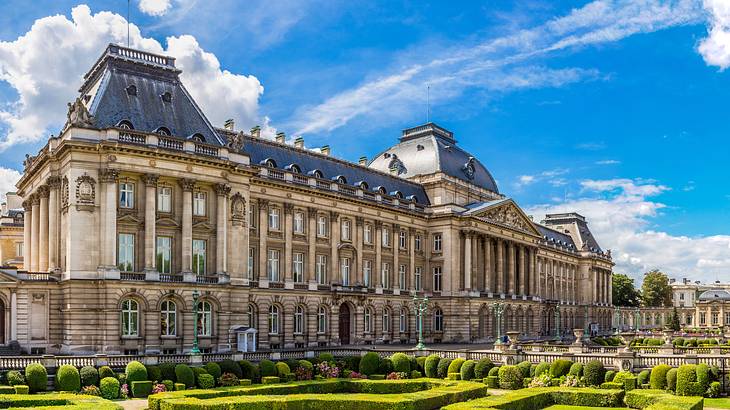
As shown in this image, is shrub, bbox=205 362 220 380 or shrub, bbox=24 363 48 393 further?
shrub, bbox=205 362 220 380

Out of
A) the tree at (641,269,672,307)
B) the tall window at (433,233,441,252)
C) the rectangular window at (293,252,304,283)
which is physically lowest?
the tree at (641,269,672,307)

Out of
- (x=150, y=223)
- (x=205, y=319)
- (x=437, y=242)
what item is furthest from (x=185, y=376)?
(x=437, y=242)

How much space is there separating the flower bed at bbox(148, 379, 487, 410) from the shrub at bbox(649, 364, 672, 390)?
9070 millimetres

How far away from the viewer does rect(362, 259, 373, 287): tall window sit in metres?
78.4

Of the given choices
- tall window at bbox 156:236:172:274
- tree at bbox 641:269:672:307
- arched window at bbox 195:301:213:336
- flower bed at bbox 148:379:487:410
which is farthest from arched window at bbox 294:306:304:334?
tree at bbox 641:269:672:307

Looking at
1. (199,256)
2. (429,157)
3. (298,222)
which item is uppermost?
(429,157)

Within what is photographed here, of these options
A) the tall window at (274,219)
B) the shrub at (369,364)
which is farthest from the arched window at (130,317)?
the tall window at (274,219)

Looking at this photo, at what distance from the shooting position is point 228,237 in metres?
59.3

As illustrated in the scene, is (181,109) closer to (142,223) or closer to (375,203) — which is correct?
(142,223)

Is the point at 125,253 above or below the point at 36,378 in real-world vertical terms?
above

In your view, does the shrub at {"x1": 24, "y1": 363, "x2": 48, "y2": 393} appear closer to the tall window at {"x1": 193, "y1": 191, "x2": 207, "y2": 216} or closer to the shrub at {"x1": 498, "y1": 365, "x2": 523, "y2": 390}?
the tall window at {"x1": 193, "y1": 191, "x2": 207, "y2": 216}

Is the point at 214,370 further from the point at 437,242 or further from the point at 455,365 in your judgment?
the point at 437,242

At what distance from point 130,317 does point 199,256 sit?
6965 mm

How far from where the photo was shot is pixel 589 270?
138375mm
